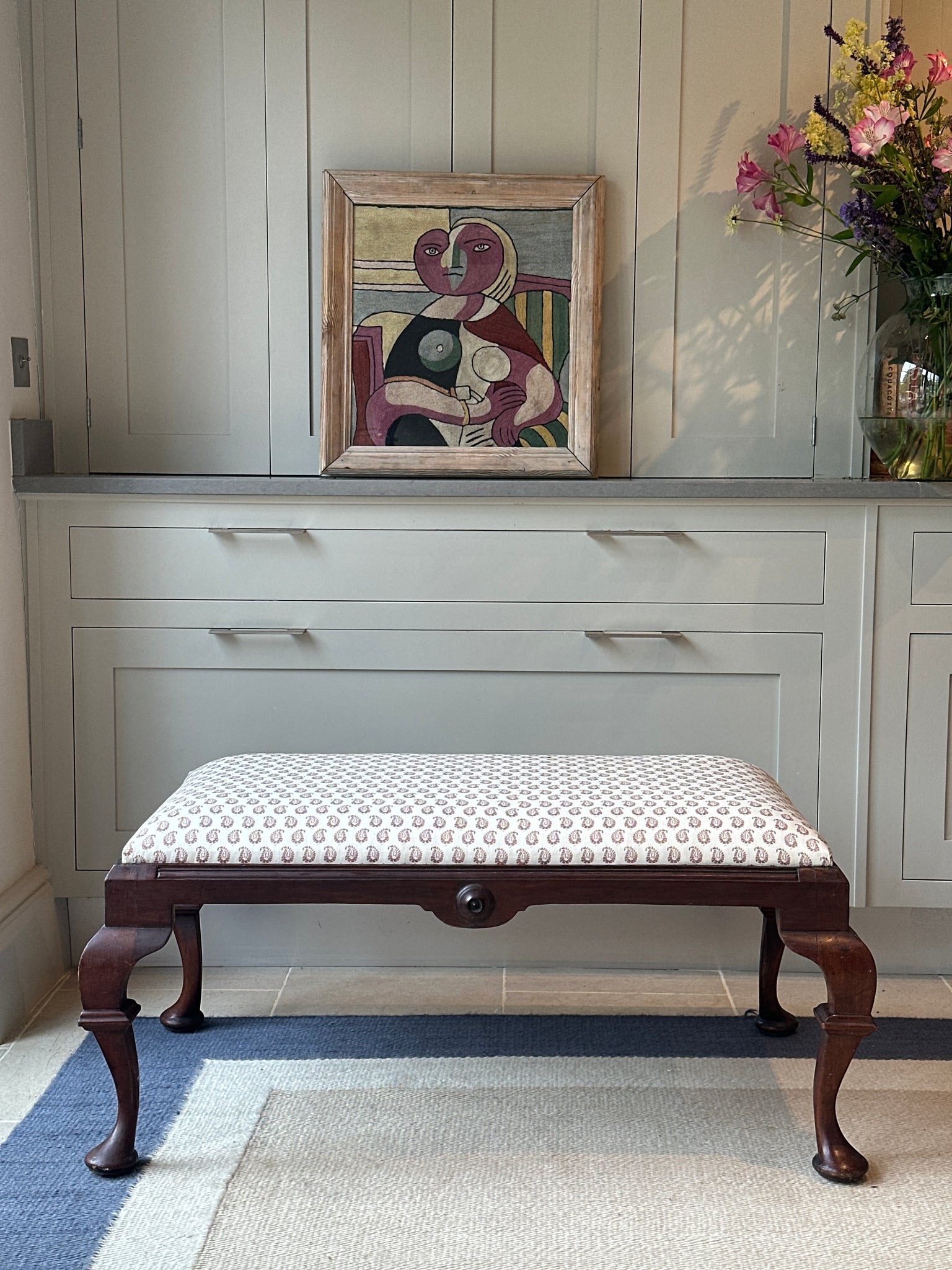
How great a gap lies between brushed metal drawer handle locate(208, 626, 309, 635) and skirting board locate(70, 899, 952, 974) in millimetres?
599

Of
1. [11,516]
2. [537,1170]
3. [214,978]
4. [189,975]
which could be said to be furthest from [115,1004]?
[11,516]

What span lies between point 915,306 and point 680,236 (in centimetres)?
54

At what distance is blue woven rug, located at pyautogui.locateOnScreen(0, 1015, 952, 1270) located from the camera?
1888 millimetres

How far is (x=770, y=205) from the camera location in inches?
104

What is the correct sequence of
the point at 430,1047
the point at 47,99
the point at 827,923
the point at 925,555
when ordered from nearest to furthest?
the point at 827,923 → the point at 430,1047 → the point at 925,555 → the point at 47,99

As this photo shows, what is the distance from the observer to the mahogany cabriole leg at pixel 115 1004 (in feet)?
5.72

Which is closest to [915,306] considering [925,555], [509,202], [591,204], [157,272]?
[925,555]

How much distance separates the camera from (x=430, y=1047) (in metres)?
2.22

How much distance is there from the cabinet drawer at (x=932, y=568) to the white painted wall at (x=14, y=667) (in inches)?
72.8

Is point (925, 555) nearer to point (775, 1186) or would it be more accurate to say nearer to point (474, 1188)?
point (775, 1186)

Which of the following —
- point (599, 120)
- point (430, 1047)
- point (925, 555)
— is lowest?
point (430, 1047)

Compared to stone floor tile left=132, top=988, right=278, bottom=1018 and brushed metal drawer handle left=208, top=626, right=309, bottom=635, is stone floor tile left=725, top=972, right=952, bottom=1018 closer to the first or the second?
stone floor tile left=132, top=988, right=278, bottom=1018

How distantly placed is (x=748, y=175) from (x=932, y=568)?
36.8 inches

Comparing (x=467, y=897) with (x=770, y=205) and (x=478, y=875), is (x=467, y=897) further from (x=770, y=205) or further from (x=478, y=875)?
(x=770, y=205)
